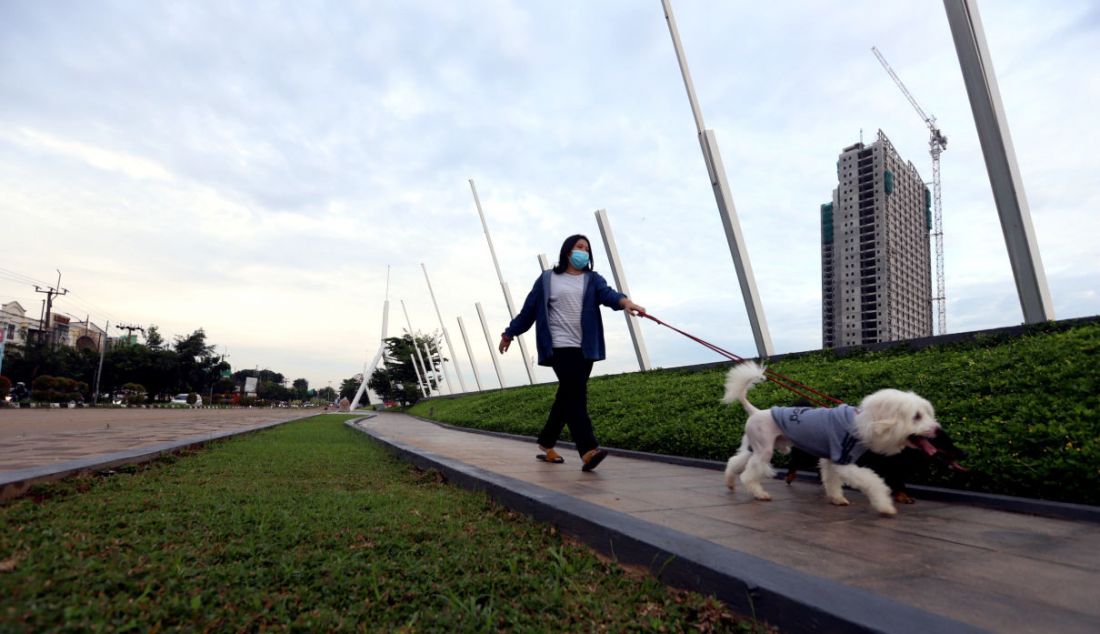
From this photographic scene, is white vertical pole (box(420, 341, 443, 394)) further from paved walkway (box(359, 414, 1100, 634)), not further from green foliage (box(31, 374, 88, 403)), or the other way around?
paved walkway (box(359, 414, 1100, 634))

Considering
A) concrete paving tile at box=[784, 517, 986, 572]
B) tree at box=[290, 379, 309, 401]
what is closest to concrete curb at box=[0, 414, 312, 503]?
concrete paving tile at box=[784, 517, 986, 572]

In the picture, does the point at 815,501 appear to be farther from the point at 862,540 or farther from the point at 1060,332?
the point at 1060,332

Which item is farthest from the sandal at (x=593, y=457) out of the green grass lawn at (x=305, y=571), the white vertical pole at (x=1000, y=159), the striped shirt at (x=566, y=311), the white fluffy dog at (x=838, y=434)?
the white vertical pole at (x=1000, y=159)

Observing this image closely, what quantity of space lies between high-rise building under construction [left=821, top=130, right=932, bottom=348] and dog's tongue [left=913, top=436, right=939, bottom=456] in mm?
12563

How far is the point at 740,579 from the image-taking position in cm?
202

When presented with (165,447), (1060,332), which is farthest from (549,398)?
(1060,332)

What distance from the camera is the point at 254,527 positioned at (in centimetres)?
295

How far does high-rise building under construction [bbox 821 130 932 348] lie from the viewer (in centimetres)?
1598

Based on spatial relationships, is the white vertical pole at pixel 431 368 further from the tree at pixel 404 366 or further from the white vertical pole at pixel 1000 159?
the white vertical pole at pixel 1000 159

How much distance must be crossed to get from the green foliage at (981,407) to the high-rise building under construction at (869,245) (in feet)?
26.9

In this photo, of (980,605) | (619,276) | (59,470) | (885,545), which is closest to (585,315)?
(885,545)

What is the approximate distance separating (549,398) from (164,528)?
37.3 ft

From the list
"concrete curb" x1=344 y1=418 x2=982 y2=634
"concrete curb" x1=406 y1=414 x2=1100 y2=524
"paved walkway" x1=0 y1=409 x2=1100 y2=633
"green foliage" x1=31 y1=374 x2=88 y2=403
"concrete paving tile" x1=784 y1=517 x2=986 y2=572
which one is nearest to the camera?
"concrete curb" x1=344 y1=418 x2=982 y2=634

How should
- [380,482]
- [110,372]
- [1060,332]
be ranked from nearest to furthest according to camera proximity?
1. [380,482]
2. [1060,332]
3. [110,372]
